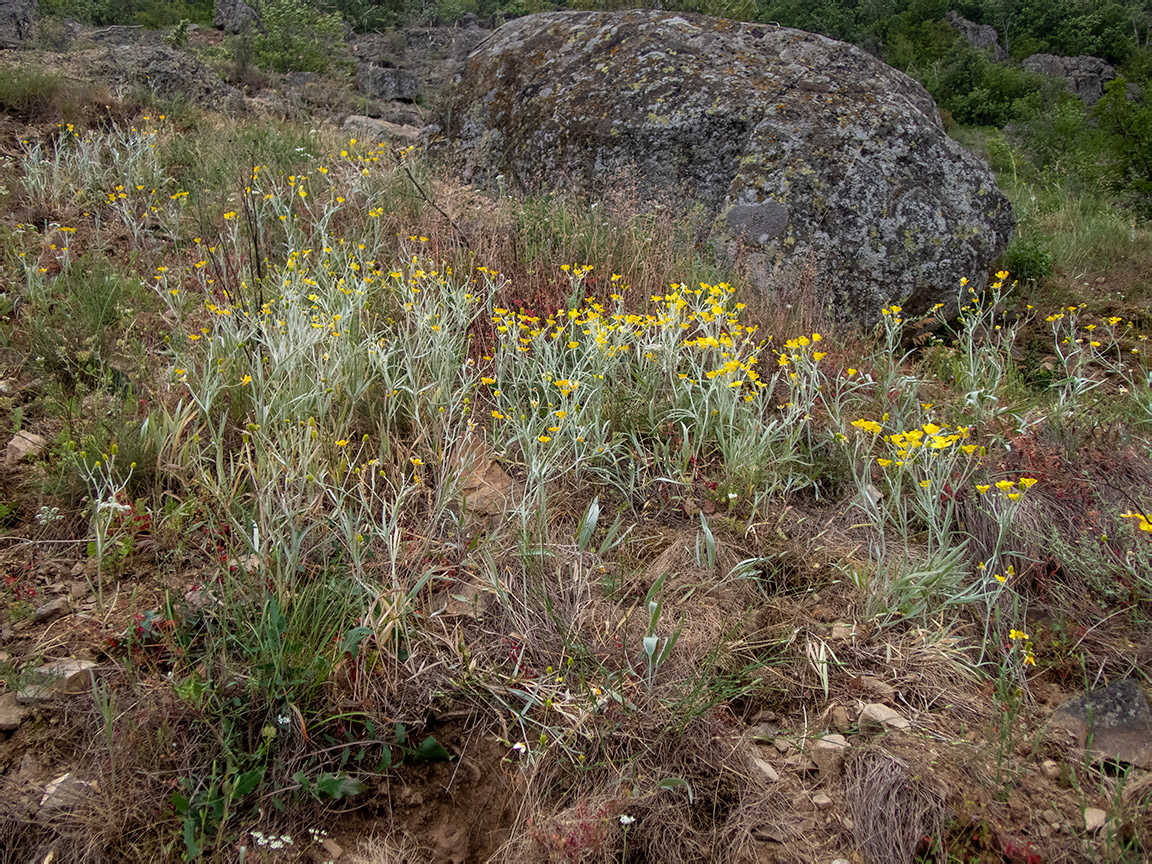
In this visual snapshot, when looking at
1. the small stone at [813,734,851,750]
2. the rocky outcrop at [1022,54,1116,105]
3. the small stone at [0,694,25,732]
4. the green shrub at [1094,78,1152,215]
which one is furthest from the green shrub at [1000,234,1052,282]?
the rocky outcrop at [1022,54,1116,105]

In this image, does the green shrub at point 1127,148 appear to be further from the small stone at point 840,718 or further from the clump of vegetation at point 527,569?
the small stone at point 840,718

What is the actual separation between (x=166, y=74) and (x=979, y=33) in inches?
1725

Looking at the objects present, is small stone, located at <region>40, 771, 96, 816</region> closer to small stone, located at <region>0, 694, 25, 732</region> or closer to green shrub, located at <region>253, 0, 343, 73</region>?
small stone, located at <region>0, 694, 25, 732</region>

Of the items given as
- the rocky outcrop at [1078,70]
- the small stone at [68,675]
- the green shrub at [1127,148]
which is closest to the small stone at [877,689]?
the small stone at [68,675]

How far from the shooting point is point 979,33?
36.6 m

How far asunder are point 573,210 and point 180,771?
3.76 metres

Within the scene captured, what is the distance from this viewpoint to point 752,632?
1.98 meters

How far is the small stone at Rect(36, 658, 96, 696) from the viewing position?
1.63 meters

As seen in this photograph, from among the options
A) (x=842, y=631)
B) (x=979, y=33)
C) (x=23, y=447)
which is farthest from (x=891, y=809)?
(x=979, y=33)

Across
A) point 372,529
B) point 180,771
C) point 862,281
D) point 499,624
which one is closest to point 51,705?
point 180,771

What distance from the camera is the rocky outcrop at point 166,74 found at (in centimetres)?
636

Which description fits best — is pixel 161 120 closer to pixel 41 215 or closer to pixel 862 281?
pixel 41 215

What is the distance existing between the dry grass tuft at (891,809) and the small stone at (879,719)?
5.1 inches

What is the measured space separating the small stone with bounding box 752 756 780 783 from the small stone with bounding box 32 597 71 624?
1914 mm
